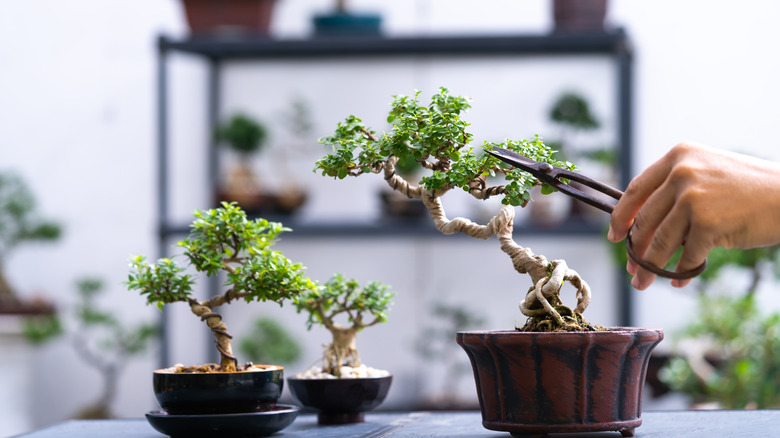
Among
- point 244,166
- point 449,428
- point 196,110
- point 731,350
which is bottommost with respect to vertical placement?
point 731,350

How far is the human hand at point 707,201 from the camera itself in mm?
795

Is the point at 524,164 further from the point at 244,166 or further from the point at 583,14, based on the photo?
the point at 244,166

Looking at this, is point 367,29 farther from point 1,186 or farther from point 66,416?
point 66,416

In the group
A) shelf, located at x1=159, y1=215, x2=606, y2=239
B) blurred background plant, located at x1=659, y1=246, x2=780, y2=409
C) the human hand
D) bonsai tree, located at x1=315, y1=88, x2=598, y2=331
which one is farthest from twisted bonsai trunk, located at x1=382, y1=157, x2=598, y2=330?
shelf, located at x1=159, y1=215, x2=606, y2=239

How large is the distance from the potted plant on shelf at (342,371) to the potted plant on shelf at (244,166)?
1.92 m

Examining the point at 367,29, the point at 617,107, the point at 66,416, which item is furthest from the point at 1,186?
the point at 617,107

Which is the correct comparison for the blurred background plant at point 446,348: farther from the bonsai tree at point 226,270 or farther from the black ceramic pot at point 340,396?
the bonsai tree at point 226,270

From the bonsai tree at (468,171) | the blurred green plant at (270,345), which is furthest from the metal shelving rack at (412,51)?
the bonsai tree at (468,171)

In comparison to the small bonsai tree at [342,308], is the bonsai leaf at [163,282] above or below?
above

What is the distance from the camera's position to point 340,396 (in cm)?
113

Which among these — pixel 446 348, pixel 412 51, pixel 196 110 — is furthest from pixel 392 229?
pixel 196 110

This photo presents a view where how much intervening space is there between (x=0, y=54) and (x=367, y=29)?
60.0 inches

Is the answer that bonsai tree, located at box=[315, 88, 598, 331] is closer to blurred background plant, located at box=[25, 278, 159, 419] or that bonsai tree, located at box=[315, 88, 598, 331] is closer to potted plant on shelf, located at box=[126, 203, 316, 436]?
potted plant on shelf, located at box=[126, 203, 316, 436]

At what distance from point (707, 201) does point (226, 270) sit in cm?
53
